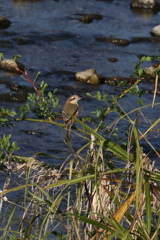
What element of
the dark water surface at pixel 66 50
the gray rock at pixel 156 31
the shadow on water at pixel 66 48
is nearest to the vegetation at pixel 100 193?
the dark water surface at pixel 66 50

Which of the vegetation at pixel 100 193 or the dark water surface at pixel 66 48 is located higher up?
the vegetation at pixel 100 193

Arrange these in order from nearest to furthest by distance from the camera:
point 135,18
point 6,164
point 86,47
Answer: point 6,164 → point 86,47 → point 135,18

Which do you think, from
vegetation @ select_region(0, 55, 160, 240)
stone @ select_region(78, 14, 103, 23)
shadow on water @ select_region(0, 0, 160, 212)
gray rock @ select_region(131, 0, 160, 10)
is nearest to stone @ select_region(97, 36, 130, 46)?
shadow on water @ select_region(0, 0, 160, 212)

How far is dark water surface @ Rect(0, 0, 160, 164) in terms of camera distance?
10289mm

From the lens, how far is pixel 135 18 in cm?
1742

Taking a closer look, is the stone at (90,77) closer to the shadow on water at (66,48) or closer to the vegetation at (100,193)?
the shadow on water at (66,48)

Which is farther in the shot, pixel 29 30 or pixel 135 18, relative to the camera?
pixel 135 18

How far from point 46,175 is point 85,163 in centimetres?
26

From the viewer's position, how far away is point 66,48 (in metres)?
14.4

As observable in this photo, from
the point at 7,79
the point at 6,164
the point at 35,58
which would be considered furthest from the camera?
the point at 35,58

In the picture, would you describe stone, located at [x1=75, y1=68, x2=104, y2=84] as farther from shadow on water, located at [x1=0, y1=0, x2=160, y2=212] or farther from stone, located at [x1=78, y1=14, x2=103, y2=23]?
stone, located at [x1=78, y1=14, x2=103, y2=23]

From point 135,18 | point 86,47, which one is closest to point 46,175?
point 86,47

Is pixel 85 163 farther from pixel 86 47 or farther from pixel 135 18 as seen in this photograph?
pixel 135 18

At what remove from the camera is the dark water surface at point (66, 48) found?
10289 mm
